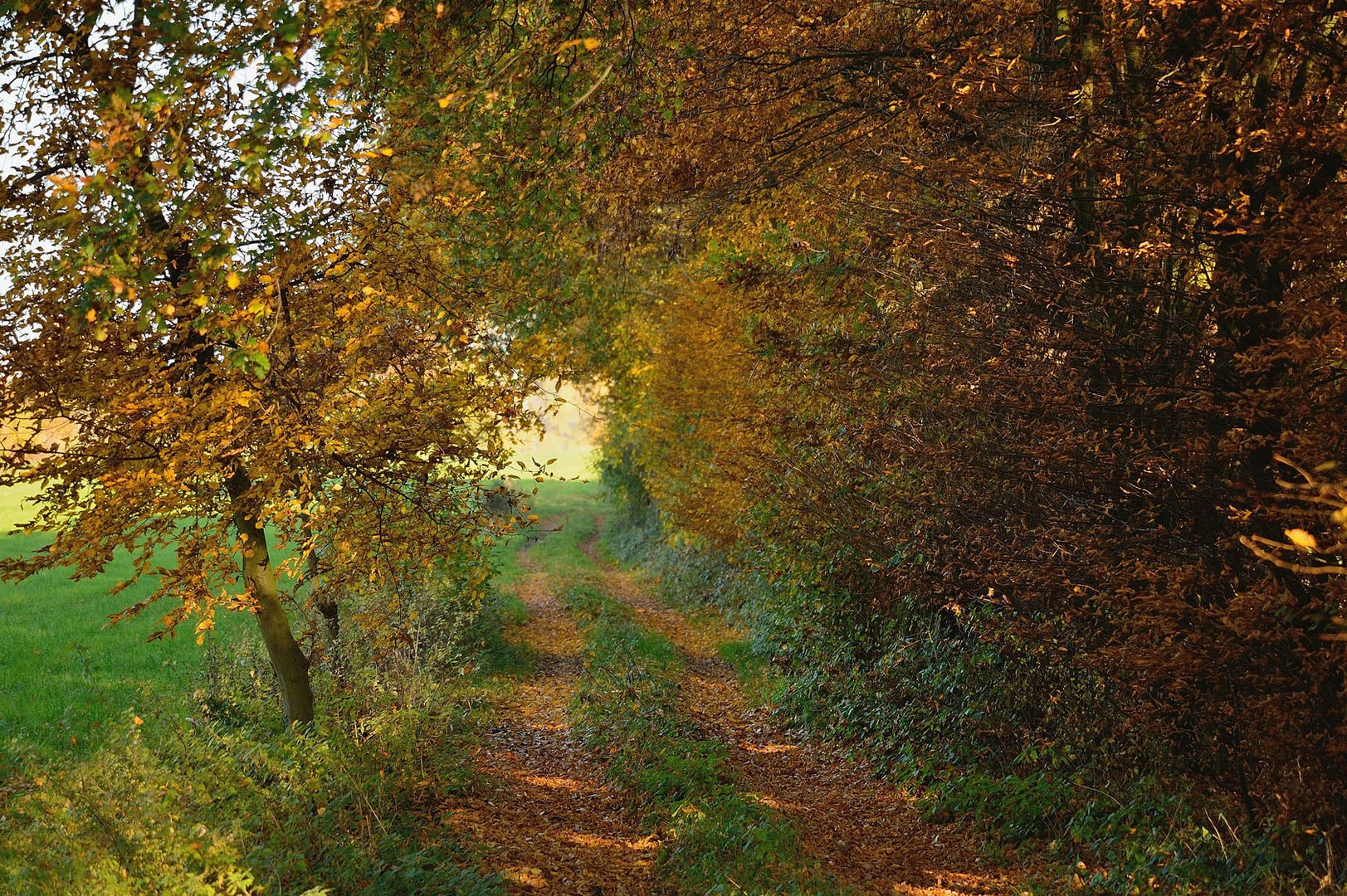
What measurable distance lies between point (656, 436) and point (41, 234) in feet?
43.6

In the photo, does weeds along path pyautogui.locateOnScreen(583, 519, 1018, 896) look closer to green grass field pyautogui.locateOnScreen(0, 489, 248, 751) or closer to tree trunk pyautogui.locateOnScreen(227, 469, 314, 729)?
tree trunk pyautogui.locateOnScreen(227, 469, 314, 729)

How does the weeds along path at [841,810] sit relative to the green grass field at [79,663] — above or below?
below

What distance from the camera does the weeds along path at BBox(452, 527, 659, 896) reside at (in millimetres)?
6637

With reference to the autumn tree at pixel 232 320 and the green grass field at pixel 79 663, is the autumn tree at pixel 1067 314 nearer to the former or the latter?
the autumn tree at pixel 232 320

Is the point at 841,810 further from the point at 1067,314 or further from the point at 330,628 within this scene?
the point at 330,628

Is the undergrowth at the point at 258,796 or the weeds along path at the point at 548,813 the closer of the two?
the undergrowth at the point at 258,796

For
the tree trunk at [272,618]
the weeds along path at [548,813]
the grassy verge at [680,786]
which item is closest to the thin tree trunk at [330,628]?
the tree trunk at [272,618]

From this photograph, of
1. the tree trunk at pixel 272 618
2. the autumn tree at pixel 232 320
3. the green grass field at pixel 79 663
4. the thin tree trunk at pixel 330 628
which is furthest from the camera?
the green grass field at pixel 79 663

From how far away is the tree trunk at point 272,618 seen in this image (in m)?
7.18

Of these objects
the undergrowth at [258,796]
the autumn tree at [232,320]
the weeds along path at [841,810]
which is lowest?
the weeds along path at [841,810]

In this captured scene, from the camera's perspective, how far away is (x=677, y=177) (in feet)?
29.6

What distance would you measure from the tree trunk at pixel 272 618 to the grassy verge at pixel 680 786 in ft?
9.89

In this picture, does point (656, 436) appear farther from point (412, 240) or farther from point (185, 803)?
point (185, 803)

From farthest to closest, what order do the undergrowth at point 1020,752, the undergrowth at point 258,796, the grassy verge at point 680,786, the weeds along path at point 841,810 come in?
the weeds along path at point 841,810 → the grassy verge at point 680,786 → the undergrowth at point 1020,752 → the undergrowth at point 258,796
